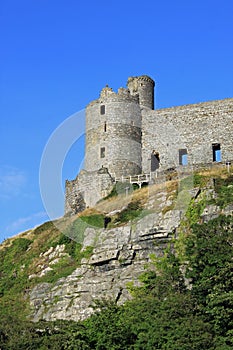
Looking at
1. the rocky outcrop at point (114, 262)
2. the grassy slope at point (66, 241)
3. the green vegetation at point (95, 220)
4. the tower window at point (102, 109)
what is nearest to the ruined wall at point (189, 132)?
the tower window at point (102, 109)

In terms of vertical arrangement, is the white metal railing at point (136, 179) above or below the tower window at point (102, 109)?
below

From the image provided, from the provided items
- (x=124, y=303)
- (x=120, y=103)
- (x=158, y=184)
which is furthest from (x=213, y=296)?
(x=120, y=103)

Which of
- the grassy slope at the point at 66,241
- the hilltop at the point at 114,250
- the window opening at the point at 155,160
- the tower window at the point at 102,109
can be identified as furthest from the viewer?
the tower window at the point at 102,109

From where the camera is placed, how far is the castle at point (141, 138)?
204ft

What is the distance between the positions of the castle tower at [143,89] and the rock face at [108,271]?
18.8m

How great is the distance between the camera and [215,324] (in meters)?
37.9

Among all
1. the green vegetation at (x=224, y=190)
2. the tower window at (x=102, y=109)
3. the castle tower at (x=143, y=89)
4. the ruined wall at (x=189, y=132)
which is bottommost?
the green vegetation at (x=224, y=190)

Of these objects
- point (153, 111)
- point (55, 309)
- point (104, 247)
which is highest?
point (153, 111)

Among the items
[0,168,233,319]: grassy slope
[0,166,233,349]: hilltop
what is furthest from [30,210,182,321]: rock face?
[0,168,233,319]: grassy slope

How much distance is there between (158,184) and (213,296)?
62.1 feet

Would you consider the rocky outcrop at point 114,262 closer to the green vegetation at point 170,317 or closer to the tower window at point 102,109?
the green vegetation at point 170,317

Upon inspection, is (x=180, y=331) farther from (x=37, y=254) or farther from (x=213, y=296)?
(x=37, y=254)

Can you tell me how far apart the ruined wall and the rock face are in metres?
14.0

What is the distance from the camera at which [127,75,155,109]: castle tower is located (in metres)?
66.8
